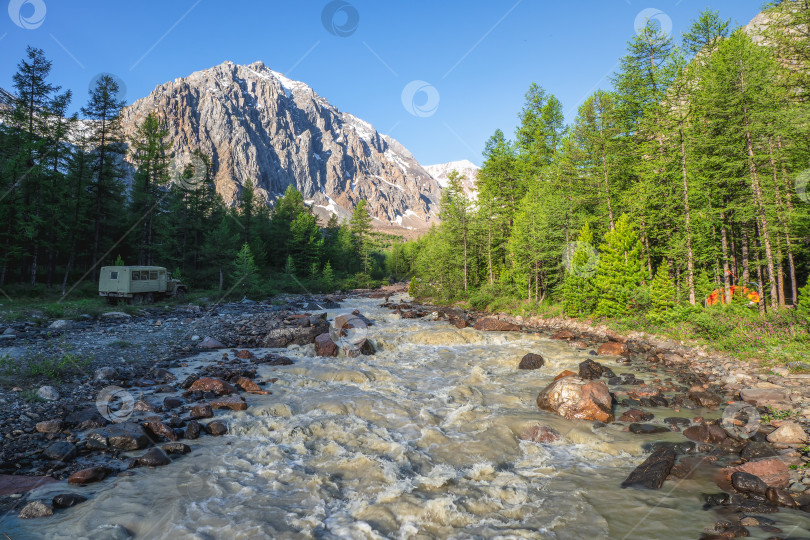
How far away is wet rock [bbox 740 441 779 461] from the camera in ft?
23.5

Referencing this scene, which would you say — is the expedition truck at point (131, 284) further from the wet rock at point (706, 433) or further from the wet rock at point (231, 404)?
the wet rock at point (706, 433)

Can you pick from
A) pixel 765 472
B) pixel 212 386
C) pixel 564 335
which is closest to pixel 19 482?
pixel 212 386

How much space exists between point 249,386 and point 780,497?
12815 millimetres

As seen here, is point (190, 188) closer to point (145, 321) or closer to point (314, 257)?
point (314, 257)

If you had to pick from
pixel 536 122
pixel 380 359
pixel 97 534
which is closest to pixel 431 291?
pixel 536 122

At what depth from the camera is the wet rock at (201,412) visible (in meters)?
9.15

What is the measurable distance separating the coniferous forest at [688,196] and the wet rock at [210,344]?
22156 mm

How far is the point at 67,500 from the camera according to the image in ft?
18.1

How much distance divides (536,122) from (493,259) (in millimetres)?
14511

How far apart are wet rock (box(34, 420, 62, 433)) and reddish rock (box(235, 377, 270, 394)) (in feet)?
14.7

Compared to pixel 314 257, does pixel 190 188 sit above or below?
above

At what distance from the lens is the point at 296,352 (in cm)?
1703

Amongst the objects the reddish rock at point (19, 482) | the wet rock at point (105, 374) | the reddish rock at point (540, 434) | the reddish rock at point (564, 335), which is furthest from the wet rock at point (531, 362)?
the wet rock at point (105, 374)

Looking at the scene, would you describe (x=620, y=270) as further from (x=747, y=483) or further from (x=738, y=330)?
(x=747, y=483)
